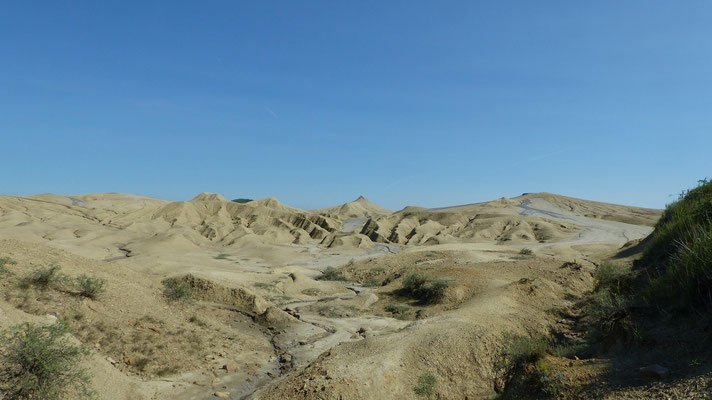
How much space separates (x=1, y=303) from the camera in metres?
7.45

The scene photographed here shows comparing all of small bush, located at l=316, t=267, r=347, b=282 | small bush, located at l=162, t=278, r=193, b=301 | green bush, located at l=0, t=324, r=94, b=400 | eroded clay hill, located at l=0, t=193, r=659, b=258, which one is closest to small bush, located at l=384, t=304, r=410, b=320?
small bush, located at l=162, t=278, r=193, b=301

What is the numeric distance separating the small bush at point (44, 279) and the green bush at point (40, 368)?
345 cm

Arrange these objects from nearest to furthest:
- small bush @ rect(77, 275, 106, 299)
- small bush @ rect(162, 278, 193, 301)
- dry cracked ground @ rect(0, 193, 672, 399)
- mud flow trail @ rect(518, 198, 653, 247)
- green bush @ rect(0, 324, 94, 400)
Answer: green bush @ rect(0, 324, 94, 400) → dry cracked ground @ rect(0, 193, 672, 399) → small bush @ rect(77, 275, 106, 299) → small bush @ rect(162, 278, 193, 301) → mud flow trail @ rect(518, 198, 653, 247)

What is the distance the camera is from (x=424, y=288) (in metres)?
15.2

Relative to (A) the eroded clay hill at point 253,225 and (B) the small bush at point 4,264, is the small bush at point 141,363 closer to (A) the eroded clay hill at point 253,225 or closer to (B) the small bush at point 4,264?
(B) the small bush at point 4,264

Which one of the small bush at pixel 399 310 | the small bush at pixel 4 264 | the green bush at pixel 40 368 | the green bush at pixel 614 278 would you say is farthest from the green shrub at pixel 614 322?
the small bush at pixel 4 264

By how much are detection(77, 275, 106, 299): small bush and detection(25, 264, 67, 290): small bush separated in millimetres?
420

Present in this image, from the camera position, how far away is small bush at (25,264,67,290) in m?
9.50

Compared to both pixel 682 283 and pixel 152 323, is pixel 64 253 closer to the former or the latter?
pixel 152 323

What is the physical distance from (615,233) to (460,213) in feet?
69.9

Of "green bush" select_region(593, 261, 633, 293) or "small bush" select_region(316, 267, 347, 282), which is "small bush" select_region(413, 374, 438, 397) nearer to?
"green bush" select_region(593, 261, 633, 293)

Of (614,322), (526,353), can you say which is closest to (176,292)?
(526,353)

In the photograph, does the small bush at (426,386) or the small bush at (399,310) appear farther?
the small bush at (399,310)

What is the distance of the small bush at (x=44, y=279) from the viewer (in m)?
9.50
